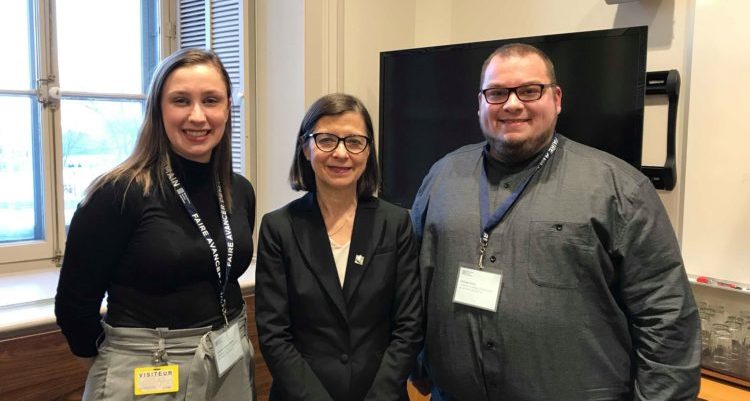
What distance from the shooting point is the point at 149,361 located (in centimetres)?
141

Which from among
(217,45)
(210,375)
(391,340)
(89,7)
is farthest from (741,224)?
(89,7)

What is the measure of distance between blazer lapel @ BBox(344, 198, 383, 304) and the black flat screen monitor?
3.34 feet

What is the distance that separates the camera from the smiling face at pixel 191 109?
1458mm

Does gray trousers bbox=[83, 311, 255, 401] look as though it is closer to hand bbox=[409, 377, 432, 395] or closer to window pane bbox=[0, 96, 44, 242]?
hand bbox=[409, 377, 432, 395]

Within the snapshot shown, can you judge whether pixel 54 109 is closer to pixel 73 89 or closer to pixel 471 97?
pixel 73 89

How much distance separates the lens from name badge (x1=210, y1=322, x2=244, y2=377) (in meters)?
1.47

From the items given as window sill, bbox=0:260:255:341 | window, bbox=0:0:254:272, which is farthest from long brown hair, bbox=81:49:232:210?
window, bbox=0:0:254:272

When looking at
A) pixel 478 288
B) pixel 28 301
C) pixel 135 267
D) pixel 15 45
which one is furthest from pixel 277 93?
pixel 478 288

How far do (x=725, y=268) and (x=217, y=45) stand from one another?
246 centimetres

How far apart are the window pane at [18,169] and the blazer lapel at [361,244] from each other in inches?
72.4

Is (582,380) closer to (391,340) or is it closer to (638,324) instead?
(638,324)

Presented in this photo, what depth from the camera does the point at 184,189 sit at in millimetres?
1501

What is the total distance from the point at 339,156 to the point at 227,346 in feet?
1.89

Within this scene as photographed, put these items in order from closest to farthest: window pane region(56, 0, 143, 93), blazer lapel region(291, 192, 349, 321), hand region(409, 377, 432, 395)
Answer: blazer lapel region(291, 192, 349, 321) < hand region(409, 377, 432, 395) < window pane region(56, 0, 143, 93)
